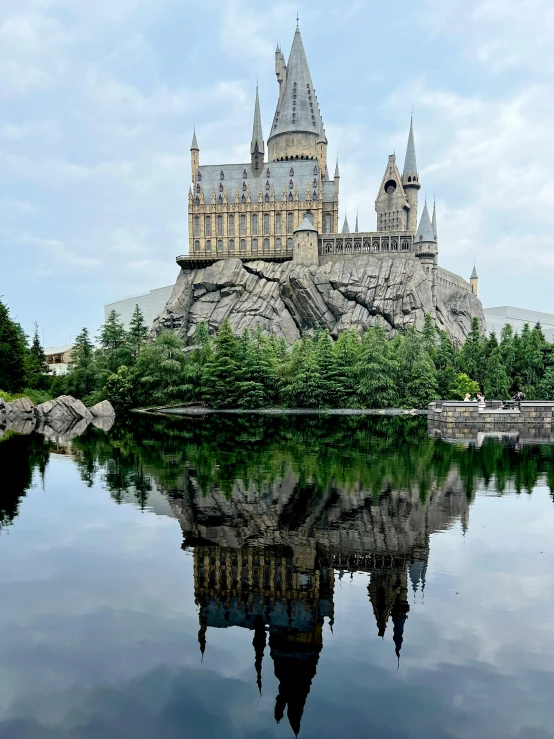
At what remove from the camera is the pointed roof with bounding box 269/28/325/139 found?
9025 cm

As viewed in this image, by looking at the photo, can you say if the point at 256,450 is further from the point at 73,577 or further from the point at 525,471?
the point at 73,577

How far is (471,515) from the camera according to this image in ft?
50.4

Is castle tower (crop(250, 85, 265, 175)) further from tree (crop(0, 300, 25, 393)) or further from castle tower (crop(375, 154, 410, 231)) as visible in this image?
tree (crop(0, 300, 25, 393))

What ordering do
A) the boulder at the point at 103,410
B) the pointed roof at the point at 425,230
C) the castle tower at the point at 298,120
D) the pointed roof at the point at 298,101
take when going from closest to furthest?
the boulder at the point at 103,410
the pointed roof at the point at 425,230
the castle tower at the point at 298,120
the pointed roof at the point at 298,101

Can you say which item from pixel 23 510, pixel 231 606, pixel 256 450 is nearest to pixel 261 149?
pixel 256 450

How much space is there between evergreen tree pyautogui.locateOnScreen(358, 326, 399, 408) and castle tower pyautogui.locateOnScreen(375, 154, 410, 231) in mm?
30379

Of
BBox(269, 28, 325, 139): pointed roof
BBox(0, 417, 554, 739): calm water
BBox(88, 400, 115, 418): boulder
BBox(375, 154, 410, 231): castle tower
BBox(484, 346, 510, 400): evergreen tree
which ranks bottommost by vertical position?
BBox(0, 417, 554, 739): calm water

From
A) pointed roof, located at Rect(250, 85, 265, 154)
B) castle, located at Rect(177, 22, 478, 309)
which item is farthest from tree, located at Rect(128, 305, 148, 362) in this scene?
pointed roof, located at Rect(250, 85, 265, 154)

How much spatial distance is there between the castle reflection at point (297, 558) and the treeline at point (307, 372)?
132 feet

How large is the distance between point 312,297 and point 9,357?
114 ft

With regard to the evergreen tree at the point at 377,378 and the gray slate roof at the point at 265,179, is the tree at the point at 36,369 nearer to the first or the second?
the gray slate roof at the point at 265,179

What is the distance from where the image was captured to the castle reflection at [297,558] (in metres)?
8.73

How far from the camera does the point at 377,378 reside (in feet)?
189

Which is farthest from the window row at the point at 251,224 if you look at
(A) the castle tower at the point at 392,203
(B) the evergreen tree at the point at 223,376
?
(B) the evergreen tree at the point at 223,376
